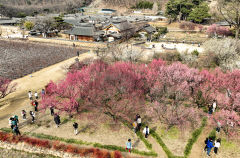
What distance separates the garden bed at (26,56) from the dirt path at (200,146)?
86.8 ft

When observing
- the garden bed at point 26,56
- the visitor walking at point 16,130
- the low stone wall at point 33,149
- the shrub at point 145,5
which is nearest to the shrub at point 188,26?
the garden bed at point 26,56

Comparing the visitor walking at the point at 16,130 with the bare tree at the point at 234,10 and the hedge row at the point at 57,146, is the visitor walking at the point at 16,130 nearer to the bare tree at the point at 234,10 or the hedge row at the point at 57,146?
the hedge row at the point at 57,146

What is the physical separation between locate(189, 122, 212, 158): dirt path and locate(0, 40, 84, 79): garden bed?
1041 inches

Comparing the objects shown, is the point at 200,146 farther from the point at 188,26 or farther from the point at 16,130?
the point at 188,26

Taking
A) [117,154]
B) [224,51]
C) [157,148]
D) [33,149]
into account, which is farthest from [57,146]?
[224,51]

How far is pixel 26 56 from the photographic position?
38188 millimetres

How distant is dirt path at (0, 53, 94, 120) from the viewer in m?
20.5

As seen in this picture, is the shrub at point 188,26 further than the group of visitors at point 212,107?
Yes

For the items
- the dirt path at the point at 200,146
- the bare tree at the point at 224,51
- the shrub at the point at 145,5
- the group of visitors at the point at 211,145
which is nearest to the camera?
the group of visitors at the point at 211,145

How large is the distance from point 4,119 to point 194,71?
20230mm

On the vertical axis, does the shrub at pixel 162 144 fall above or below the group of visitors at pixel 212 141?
below

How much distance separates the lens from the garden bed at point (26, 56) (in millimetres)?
31188

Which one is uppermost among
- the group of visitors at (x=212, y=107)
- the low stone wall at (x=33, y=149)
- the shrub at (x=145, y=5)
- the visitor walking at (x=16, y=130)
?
the shrub at (x=145, y=5)

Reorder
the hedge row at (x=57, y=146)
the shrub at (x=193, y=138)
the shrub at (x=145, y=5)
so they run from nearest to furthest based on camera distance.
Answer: the hedge row at (x=57, y=146) < the shrub at (x=193, y=138) < the shrub at (x=145, y=5)
